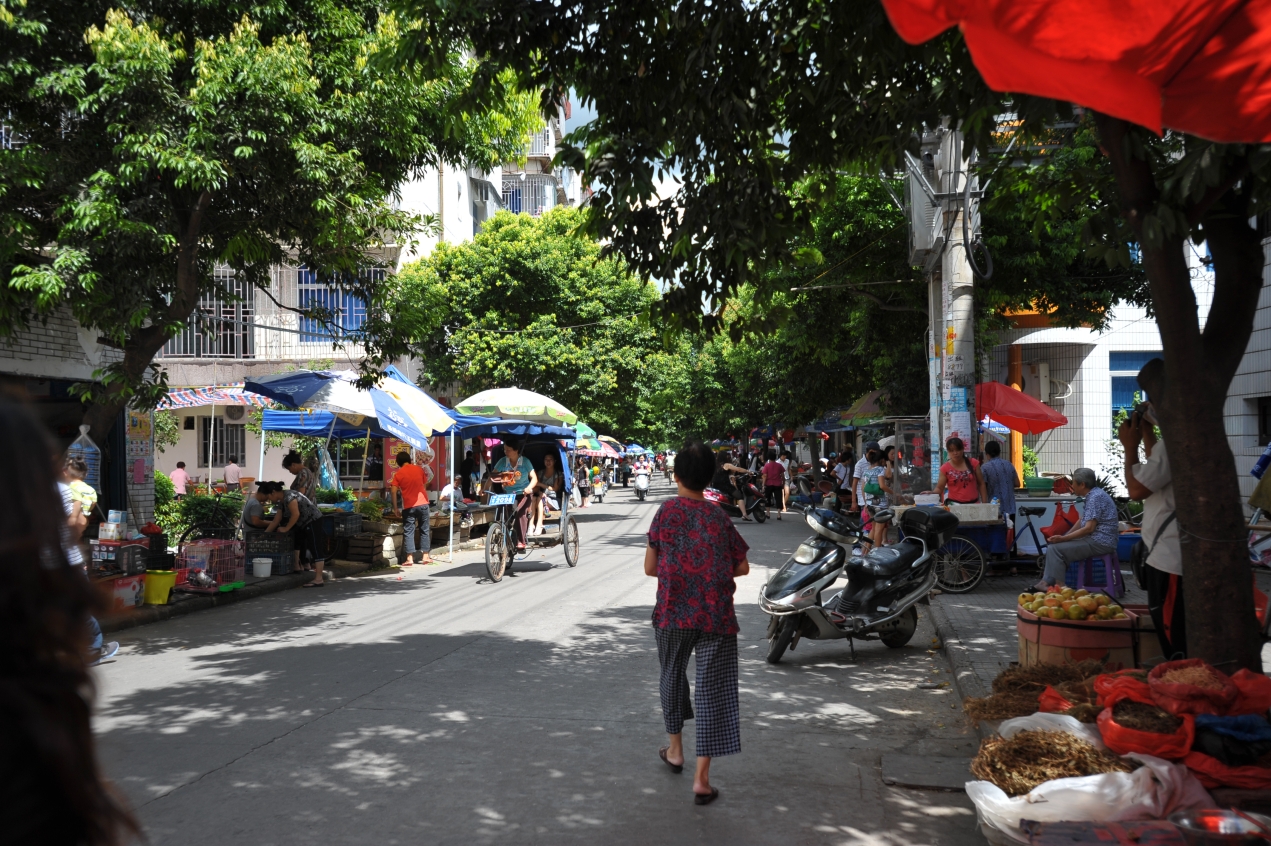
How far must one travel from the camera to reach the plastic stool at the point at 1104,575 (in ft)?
35.3

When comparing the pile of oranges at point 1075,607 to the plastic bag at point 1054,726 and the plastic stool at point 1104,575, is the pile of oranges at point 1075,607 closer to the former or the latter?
the plastic bag at point 1054,726

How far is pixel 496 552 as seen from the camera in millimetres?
14125

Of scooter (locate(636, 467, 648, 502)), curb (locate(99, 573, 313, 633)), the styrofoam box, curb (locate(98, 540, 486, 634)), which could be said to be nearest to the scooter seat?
the styrofoam box

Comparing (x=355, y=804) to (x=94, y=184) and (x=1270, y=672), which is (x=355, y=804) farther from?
(x=94, y=184)

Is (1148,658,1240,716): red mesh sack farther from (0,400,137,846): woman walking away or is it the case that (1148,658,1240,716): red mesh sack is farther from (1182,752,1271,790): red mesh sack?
(0,400,137,846): woman walking away

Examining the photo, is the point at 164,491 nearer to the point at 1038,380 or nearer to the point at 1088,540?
the point at 1088,540

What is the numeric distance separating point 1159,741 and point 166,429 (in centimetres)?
2498

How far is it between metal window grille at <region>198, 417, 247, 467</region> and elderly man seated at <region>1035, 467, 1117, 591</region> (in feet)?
77.5

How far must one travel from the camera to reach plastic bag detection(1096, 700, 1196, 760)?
13.9ft

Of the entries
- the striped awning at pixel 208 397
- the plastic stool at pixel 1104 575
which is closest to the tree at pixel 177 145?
the plastic stool at pixel 1104 575

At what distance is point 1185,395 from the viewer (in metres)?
4.75

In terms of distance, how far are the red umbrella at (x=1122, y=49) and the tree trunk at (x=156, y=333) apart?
927 cm

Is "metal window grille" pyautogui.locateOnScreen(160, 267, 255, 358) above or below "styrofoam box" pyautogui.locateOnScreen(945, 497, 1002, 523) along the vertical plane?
above

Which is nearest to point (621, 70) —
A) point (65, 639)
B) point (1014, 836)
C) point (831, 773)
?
point (831, 773)
